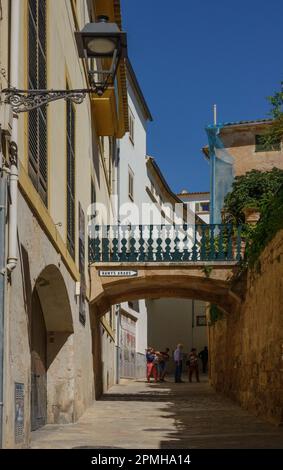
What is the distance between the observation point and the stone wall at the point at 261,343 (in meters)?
12.8

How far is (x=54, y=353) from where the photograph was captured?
523 inches

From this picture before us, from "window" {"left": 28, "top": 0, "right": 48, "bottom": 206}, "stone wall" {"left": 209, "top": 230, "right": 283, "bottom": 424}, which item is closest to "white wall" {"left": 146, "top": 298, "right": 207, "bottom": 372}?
"stone wall" {"left": 209, "top": 230, "right": 283, "bottom": 424}

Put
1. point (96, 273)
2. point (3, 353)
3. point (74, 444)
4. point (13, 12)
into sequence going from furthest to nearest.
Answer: point (96, 273)
point (74, 444)
point (13, 12)
point (3, 353)

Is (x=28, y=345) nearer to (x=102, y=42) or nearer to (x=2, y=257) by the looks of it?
(x=2, y=257)

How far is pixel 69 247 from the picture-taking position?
525 inches

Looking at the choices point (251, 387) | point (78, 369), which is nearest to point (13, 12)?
point (78, 369)

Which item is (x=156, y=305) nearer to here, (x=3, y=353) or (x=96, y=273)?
(x=96, y=273)

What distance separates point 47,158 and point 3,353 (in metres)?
3.86

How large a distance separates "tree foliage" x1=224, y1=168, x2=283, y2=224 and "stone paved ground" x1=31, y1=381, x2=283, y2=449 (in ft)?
37.5

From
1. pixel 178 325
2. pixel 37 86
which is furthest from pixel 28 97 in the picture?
pixel 178 325

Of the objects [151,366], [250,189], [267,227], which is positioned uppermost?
[250,189]

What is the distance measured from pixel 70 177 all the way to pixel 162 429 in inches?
173

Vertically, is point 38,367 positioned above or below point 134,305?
below

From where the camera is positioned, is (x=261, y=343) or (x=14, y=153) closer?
(x=14, y=153)
